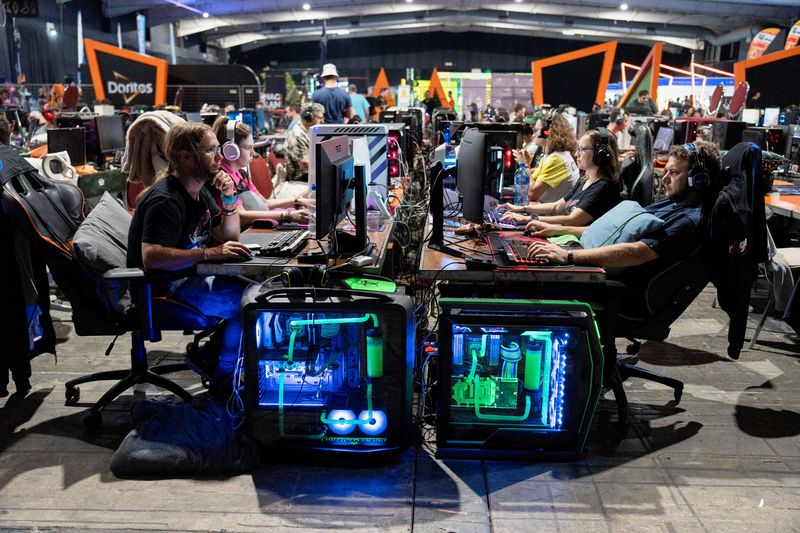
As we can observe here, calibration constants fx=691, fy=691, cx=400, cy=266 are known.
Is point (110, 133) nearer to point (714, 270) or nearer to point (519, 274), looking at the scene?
point (519, 274)

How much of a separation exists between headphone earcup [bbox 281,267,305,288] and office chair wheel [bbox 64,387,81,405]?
131 cm

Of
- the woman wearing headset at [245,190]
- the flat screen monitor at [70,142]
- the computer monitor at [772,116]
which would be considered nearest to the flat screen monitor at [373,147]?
the woman wearing headset at [245,190]

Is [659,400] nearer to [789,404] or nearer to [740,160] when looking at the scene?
[789,404]

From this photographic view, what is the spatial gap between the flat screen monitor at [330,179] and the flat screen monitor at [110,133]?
4573 mm

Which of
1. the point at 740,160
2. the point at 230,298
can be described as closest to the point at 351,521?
the point at 230,298

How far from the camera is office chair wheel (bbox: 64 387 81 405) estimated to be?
3.28 m

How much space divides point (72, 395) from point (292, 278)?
4.53ft

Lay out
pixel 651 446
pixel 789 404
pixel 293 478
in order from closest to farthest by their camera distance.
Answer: pixel 293 478, pixel 651 446, pixel 789 404

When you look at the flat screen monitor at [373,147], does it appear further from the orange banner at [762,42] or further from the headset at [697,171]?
the orange banner at [762,42]

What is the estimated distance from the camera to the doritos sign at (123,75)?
1118 centimetres

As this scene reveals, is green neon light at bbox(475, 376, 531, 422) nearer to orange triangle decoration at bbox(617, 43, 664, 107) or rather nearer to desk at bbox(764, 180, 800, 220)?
desk at bbox(764, 180, 800, 220)

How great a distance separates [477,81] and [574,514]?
18.8 metres

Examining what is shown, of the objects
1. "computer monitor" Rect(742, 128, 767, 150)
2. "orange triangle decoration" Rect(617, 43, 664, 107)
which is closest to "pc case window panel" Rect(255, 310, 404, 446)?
"computer monitor" Rect(742, 128, 767, 150)

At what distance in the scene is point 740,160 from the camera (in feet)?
9.81
